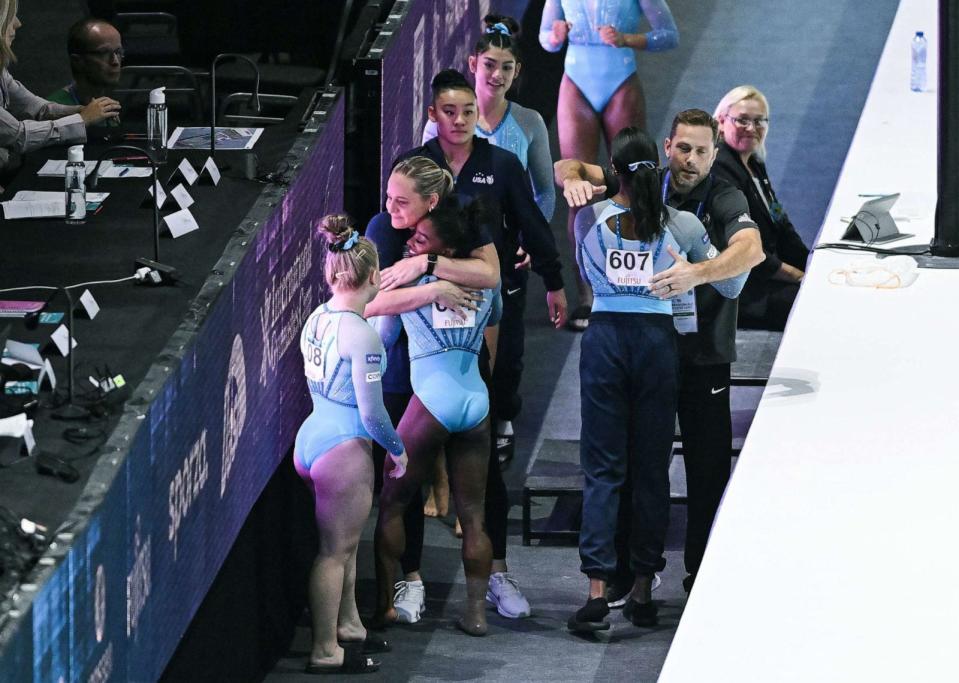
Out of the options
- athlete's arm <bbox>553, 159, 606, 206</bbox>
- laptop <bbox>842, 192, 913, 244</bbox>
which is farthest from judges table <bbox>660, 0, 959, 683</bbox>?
athlete's arm <bbox>553, 159, 606, 206</bbox>

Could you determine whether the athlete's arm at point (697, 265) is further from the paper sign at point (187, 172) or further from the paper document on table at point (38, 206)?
the paper document on table at point (38, 206)

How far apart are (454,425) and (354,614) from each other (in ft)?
1.93

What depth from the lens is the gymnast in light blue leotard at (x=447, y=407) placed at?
194 inches

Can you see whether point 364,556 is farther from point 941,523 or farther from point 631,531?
point 941,523

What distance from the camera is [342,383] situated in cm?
458

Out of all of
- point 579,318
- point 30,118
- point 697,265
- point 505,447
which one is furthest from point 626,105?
point 30,118

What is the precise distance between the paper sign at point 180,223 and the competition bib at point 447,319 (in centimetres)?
69

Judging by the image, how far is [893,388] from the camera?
194 inches

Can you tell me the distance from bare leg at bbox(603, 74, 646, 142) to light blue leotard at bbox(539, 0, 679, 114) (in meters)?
0.02

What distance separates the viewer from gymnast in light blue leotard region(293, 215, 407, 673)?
4500 millimetres

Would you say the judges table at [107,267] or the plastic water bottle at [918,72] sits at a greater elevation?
the plastic water bottle at [918,72]

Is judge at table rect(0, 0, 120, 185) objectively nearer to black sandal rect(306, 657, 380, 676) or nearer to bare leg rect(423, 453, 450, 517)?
bare leg rect(423, 453, 450, 517)

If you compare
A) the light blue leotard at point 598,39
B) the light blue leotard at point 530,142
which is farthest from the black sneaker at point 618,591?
the light blue leotard at point 598,39

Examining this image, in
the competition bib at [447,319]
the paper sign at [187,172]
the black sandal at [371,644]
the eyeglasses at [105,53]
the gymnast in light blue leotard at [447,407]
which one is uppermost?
the eyeglasses at [105,53]
